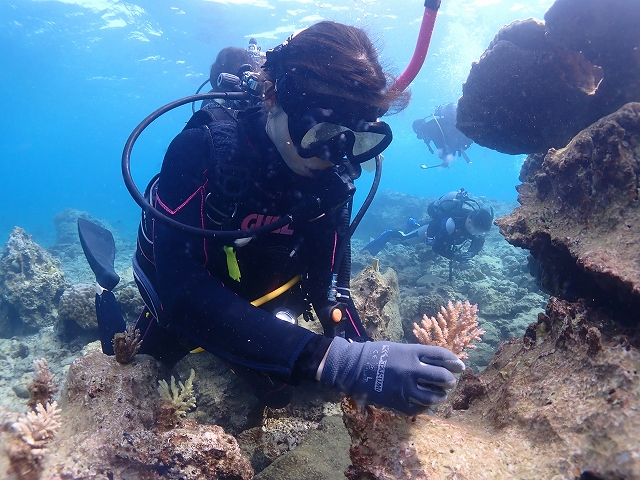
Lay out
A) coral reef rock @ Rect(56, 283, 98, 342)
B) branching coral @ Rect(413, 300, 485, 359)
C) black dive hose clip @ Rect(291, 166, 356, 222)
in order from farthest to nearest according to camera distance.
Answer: coral reef rock @ Rect(56, 283, 98, 342) → black dive hose clip @ Rect(291, 166, 356, 222) → branching coral @ Rect(413, 300, 485, 359)

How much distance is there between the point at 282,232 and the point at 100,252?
3913 mm

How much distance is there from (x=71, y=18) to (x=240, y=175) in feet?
117

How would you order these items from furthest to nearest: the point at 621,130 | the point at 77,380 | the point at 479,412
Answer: the point at 621,130, the point at 77,380, the point at 479,412

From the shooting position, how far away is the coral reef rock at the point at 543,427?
1296mm

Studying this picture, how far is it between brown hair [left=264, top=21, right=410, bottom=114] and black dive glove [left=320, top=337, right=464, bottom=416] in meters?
1.67

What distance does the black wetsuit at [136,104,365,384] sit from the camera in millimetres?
2014

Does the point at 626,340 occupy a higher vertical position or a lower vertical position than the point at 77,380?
higher

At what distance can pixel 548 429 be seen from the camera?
148 cm

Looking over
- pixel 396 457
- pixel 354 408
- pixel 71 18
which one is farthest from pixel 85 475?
pixel 71 18

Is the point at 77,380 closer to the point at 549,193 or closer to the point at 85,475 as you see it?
the point at 85,475

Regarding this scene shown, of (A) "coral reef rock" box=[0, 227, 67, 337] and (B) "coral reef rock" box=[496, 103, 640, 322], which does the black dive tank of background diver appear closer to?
(B) "coral reef rock" box=[496, 103, 640, 322]

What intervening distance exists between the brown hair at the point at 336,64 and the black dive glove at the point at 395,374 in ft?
5.46

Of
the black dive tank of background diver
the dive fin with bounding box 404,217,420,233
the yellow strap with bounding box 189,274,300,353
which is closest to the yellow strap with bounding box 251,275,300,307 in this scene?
the yellow strap with bounding box 189,274,300,353

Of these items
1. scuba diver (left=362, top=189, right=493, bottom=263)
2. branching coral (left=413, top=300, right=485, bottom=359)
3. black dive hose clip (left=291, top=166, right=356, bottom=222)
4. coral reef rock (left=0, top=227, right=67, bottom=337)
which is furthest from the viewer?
scuba diver (left=362, top=189, right=493, bottom=263)
